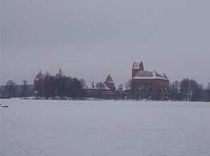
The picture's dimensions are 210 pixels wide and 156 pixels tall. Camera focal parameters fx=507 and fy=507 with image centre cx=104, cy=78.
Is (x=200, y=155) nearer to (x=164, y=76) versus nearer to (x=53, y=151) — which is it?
→ (x=53, y=151)

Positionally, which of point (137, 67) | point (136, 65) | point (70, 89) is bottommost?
point (70, 89)

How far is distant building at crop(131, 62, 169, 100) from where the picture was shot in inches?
4872

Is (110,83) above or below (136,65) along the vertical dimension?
below

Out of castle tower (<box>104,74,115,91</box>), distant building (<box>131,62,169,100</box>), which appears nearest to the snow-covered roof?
distant building (<box>131,62,169,100</box>)

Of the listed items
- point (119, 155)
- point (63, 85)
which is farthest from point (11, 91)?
point (119, 155)

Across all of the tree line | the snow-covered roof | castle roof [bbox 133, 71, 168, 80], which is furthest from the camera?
the snow-covered roof

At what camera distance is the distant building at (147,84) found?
124m

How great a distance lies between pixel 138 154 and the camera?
1454cm

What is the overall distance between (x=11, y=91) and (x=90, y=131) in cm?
10734

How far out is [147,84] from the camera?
131750 mm

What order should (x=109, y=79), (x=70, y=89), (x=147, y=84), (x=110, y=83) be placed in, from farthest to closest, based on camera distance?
(x=109, y=79) < (x=110, y=83) < (x=147, y=84) < (x=70, y=89)

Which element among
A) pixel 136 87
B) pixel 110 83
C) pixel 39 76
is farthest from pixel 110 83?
pixel 39 76

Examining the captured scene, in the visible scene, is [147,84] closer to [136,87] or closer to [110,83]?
[136,87]

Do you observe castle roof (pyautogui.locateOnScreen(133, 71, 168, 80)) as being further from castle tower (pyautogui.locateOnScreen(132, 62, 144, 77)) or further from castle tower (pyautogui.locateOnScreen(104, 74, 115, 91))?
castle tower (pyautogui.locateOnScreen(104, 74, 115, 91))
